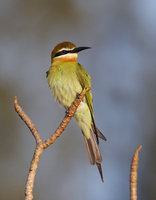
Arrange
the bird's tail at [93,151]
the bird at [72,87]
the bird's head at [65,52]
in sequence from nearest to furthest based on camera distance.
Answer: the bird's tail at [93,151] < the bird at [72,87] < the bird's head at [65,52]

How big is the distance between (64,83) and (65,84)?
0.05 feet

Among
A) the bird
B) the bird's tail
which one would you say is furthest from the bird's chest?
the bird's tail

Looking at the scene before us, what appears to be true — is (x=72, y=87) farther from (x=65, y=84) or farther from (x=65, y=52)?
(x=65, y=52)

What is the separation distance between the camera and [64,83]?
3551 millimetres

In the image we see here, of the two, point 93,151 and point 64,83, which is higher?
point 64,83

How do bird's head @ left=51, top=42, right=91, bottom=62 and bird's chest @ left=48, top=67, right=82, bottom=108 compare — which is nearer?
bird's chest @ left=48, top=67, right=82, bottom=108

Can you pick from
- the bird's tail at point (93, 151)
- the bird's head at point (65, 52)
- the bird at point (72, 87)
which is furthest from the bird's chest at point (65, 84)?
the bird's tail at point (93, 151)

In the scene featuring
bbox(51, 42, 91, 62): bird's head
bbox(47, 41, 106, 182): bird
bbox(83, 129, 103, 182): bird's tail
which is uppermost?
bbox(51, 42, 91, 62): bird's head

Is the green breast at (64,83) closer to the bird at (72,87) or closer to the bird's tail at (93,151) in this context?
the bird at (72,87)

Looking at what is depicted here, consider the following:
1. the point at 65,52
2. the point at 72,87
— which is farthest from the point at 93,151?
the point at 65,52

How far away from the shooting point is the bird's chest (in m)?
3.55

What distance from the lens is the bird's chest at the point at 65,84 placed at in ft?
11.6

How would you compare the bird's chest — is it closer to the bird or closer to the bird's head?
the bird

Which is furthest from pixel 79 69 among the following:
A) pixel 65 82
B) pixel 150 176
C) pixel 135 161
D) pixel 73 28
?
pixel 73 28
